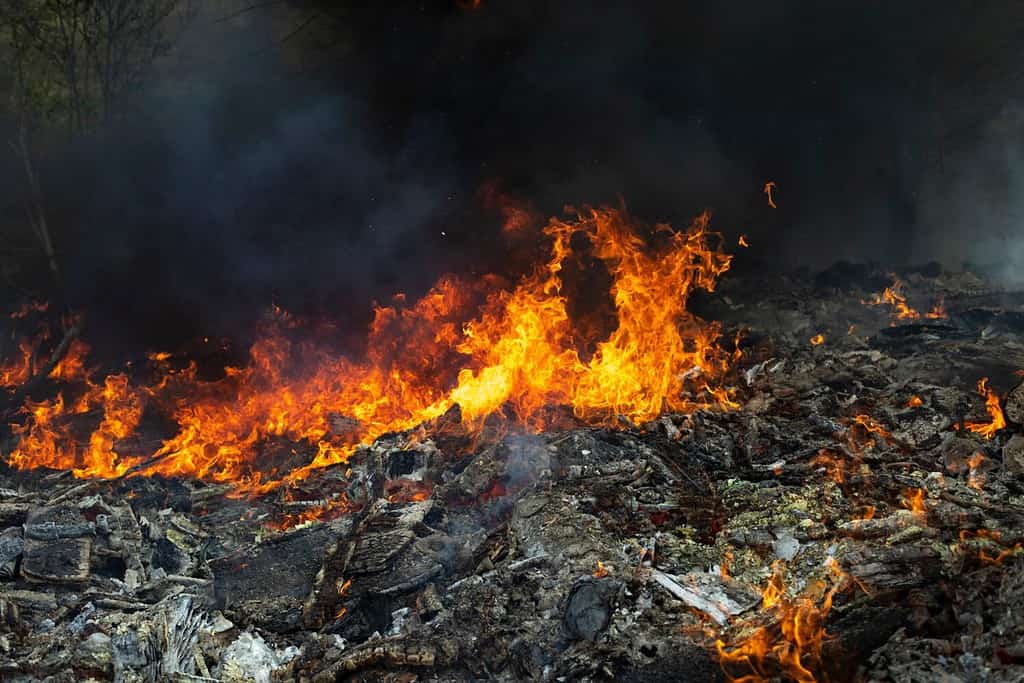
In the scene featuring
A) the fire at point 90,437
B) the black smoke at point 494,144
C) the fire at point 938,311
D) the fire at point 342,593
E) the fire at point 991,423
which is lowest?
the fire at point 342,593

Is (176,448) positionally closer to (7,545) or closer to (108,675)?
(7,545)

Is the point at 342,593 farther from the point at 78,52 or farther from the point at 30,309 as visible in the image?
the point at 78,52

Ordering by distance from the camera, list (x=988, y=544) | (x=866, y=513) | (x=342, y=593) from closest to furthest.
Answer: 1. (x=988, y=544)
2. (x=342, y=593)
3. (x=866, y=513)

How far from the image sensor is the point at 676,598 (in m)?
5.18

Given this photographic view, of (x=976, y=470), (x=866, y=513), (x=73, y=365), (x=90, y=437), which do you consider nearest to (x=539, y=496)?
(x=866, y=513)

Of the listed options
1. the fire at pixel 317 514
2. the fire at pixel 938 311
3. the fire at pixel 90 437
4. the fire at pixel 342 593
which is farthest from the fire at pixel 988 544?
the fire at pixel 90 437

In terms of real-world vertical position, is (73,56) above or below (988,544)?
above

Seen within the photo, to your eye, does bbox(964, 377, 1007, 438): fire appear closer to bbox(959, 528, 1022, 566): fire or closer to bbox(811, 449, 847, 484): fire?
bbox(811, 449, 847, 484): fire

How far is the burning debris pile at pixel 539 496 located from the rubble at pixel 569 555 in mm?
23

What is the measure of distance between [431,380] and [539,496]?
333 centimetres

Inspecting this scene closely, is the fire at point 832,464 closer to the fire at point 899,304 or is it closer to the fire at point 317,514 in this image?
the fire at point 317,514

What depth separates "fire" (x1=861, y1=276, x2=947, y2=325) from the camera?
11.9 meters

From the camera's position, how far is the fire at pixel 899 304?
11.9 m

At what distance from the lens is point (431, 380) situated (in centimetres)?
953
